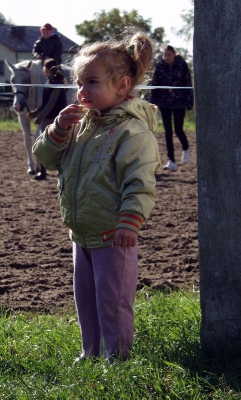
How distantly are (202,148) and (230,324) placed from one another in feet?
2.49

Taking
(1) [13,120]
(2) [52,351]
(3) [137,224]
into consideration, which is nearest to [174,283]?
(2) [52,351]

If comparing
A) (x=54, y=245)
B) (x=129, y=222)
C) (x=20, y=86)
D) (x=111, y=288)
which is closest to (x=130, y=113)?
(x=129, y=222)

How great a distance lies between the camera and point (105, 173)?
136 inches

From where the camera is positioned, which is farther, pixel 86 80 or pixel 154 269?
pixel 154 269

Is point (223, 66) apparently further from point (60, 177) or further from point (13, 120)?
point (13, 120)

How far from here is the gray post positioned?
131 inches

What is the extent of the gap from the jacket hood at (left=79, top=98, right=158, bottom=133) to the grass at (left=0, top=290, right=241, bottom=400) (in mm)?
961

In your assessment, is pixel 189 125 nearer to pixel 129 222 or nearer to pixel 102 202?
pixel 102 202

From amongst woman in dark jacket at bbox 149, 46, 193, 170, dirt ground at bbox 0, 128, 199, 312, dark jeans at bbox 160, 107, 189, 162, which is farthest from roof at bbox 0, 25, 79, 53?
dirt ground at bbox 0, 128, 199, 312

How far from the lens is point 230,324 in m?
3.46

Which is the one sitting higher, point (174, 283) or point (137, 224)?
point (137, 224)

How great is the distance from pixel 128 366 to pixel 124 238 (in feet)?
1.71

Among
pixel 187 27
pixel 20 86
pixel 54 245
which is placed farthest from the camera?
pixel 187 27

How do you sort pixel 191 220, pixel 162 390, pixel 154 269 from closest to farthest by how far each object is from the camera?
pixel 162 390
pixel 154 269
pixel 191 220
